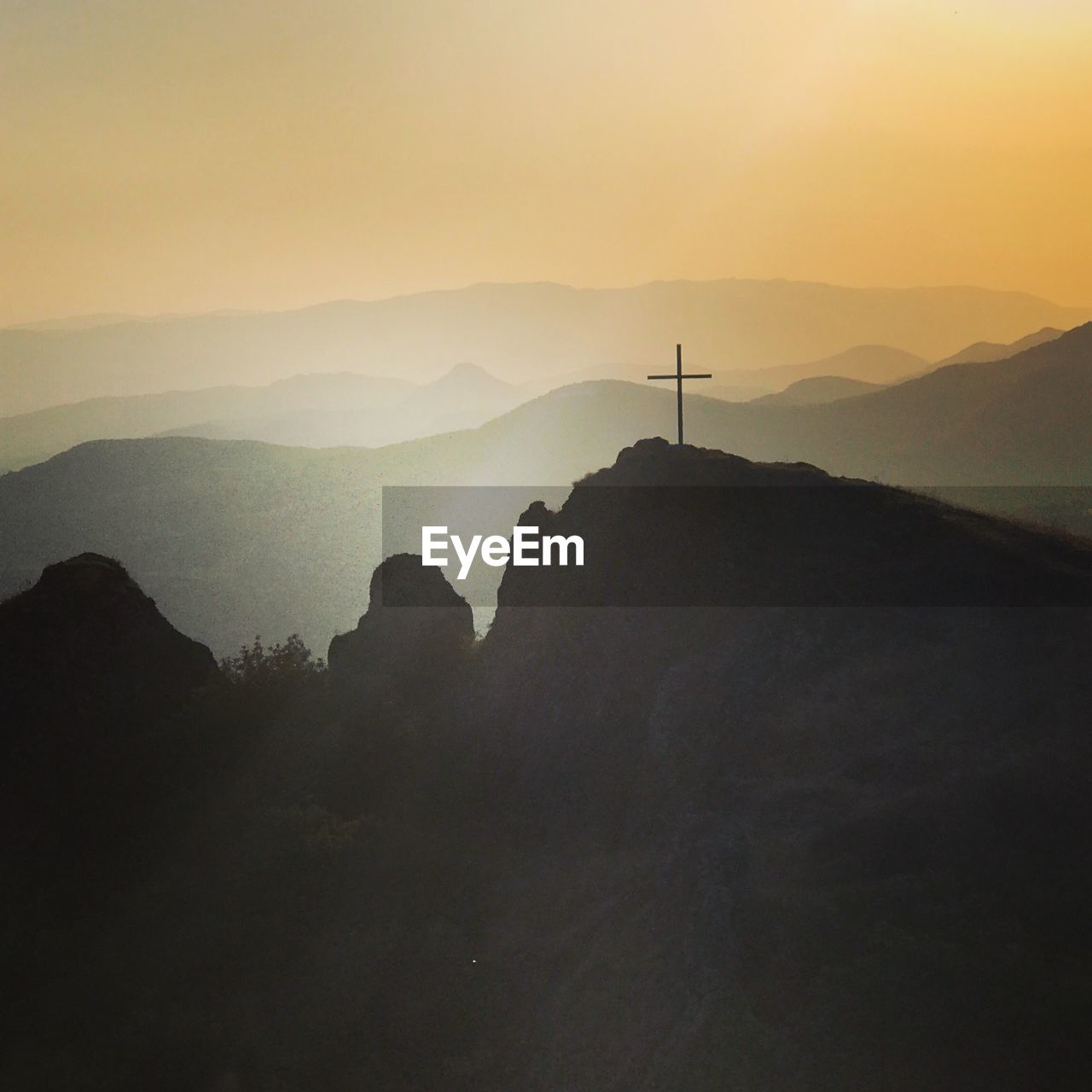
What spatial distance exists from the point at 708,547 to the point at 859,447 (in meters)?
165

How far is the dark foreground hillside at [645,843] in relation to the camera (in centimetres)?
2248

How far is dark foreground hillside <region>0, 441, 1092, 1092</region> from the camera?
22.5 m

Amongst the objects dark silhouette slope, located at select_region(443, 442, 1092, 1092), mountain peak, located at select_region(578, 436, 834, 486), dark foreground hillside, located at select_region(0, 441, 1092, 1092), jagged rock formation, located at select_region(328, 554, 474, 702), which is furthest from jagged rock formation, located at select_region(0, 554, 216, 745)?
mountain peak, located at select_region(578, 436, 834, 486)

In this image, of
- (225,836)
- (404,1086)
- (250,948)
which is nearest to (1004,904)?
(404,1086)

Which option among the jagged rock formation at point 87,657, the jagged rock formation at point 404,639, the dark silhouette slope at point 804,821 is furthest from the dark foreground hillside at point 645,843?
the jagged rock formation at point 404,639

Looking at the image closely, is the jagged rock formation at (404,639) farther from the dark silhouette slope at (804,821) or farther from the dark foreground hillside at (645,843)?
the dark silhouette slope at (804,821)

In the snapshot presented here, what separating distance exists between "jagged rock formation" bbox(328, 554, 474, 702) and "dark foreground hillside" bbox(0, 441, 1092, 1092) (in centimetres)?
160

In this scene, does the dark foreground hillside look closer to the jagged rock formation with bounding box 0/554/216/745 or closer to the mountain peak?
the mountain peak

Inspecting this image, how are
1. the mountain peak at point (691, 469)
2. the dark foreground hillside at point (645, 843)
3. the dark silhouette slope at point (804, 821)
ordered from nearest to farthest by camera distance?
the dark silhouette slope at point (804, 821)
the dark foreground hillside at point (645, 843)
the mountain peak at point (691, 469)

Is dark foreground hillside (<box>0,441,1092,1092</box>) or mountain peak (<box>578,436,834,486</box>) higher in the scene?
mountain peak (<box>578,436,834,486</box>)

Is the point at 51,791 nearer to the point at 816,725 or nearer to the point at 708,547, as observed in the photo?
the point at 708,547

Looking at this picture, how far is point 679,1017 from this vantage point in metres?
23.2

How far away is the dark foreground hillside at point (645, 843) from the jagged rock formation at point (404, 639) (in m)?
1.60

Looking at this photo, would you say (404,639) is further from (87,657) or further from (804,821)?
(804,821)
